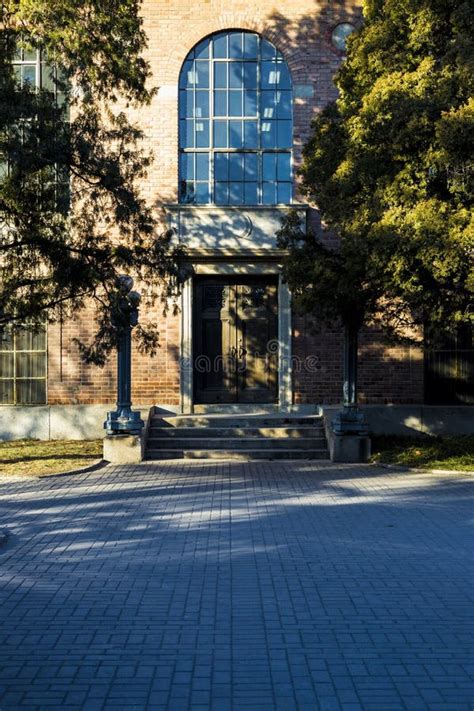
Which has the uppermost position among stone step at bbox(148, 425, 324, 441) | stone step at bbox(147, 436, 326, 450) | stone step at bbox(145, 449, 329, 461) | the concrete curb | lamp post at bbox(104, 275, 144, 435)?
lamp post at bbox(104, 275, 144, 435)

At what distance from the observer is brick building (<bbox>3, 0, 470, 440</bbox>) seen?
53.9 ft

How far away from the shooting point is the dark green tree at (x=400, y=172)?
1120 cm

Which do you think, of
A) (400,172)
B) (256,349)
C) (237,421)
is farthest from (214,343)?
(400,172)

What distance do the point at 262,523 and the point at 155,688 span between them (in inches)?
174

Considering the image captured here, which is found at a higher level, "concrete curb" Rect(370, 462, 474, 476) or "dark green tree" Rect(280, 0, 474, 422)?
"dark green tree" Rect(280, 0, 474, 422)

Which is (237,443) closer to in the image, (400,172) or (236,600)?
(400,172)

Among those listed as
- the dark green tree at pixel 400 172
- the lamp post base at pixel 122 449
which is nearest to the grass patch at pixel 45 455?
the lamp post base at pixel 122 449

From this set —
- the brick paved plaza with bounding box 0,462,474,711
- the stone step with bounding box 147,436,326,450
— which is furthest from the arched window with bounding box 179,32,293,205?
the brick paved plaza with bounding box 0,462,474,711

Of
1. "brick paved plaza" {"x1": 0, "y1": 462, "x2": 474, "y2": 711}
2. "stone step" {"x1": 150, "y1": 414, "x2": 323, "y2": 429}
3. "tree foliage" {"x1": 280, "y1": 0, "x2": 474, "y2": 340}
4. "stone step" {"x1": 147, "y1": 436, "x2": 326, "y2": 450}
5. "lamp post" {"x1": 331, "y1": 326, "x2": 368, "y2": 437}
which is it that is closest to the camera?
"brick paved plaza" {"x1": 0, "y1": 462, "x2": 474, "y2": 711}

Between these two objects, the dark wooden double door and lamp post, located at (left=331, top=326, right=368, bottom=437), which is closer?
lamp post, located at (left=331, top=326, right=368, bottom=437)

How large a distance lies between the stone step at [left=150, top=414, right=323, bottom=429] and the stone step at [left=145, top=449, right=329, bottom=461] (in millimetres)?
1117

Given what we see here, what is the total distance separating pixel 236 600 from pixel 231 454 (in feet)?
27.4

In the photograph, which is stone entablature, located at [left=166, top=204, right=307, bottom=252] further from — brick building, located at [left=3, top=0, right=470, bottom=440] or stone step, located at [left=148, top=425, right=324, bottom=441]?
stone step, located at [left=148, top=425, right=324, bottom=441]

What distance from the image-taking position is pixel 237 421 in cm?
1534
